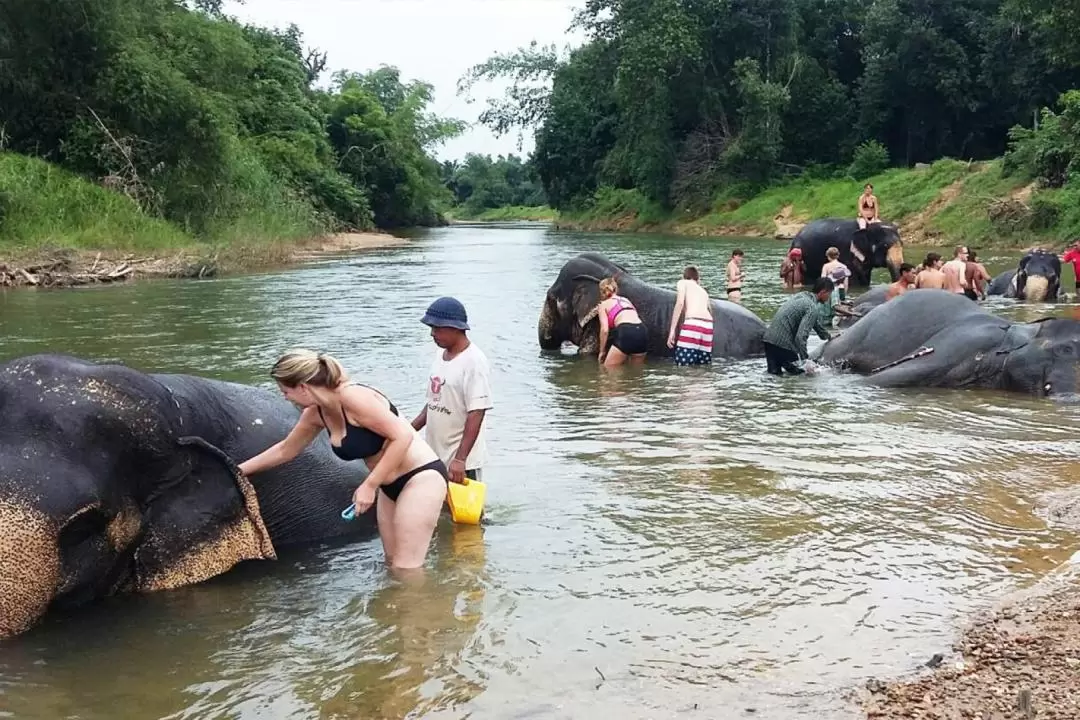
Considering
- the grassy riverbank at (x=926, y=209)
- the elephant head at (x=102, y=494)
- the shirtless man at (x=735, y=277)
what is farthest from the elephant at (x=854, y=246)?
the elephant head at (x=102, y=494)

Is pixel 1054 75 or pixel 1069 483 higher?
pixel 1054 75

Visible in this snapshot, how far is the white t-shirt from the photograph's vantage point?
5.79m

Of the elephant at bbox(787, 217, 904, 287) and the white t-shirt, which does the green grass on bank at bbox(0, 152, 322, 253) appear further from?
the white t-shirt

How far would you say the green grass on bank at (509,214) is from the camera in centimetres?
9062

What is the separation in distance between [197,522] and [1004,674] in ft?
10.4

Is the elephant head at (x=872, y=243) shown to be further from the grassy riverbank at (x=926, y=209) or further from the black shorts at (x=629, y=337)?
the black shorts at (x=629, y=337)

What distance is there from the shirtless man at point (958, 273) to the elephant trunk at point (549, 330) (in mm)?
5389

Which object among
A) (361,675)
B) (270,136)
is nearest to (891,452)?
(361,675)

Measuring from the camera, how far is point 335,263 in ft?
94.7

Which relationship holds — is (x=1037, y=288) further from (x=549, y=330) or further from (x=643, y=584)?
(x=643, y=584)

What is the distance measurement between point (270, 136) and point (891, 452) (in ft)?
127

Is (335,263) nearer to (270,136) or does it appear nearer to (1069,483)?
(270,136)

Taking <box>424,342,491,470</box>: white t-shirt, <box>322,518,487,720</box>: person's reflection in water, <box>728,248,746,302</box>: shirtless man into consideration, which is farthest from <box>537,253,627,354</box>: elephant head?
<box>322,518,487,720</box>: person's reflection in water

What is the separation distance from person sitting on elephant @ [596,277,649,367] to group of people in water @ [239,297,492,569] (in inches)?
242
